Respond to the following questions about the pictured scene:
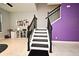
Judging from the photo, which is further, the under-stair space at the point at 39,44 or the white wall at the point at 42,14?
the white wall at the point at 42,14

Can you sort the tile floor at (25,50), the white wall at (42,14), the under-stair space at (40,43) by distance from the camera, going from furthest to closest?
the white wall at (42,14) < the under-stair space at (40,43) < the tile floor at (25,50)

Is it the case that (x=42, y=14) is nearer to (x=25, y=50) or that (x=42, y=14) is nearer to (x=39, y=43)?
(x=39, y=43)

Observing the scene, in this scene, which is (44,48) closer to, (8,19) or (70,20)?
(70,20)

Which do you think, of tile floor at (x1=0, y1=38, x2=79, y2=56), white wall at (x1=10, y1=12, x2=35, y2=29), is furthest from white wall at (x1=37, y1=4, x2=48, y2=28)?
tile floor at (x1=0, y1=38, x2=79, y2=56)

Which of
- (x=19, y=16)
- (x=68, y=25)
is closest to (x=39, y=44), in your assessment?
(x=68, y=25)

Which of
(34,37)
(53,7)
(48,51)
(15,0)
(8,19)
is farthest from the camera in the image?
(8,19)

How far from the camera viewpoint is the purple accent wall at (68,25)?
8758mm

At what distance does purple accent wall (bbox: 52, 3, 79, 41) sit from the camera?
345 inches

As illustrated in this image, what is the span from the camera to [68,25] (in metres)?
8.85

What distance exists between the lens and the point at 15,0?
0.90 metres

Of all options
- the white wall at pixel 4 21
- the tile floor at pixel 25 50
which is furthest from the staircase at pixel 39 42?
the white wall at pixel 4 21

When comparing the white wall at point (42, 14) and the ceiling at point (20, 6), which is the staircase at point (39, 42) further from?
the white wall at point (42, 14)

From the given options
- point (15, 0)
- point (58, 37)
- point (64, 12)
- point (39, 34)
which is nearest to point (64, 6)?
point (64, 12)

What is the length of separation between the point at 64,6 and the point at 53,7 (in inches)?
41.5
